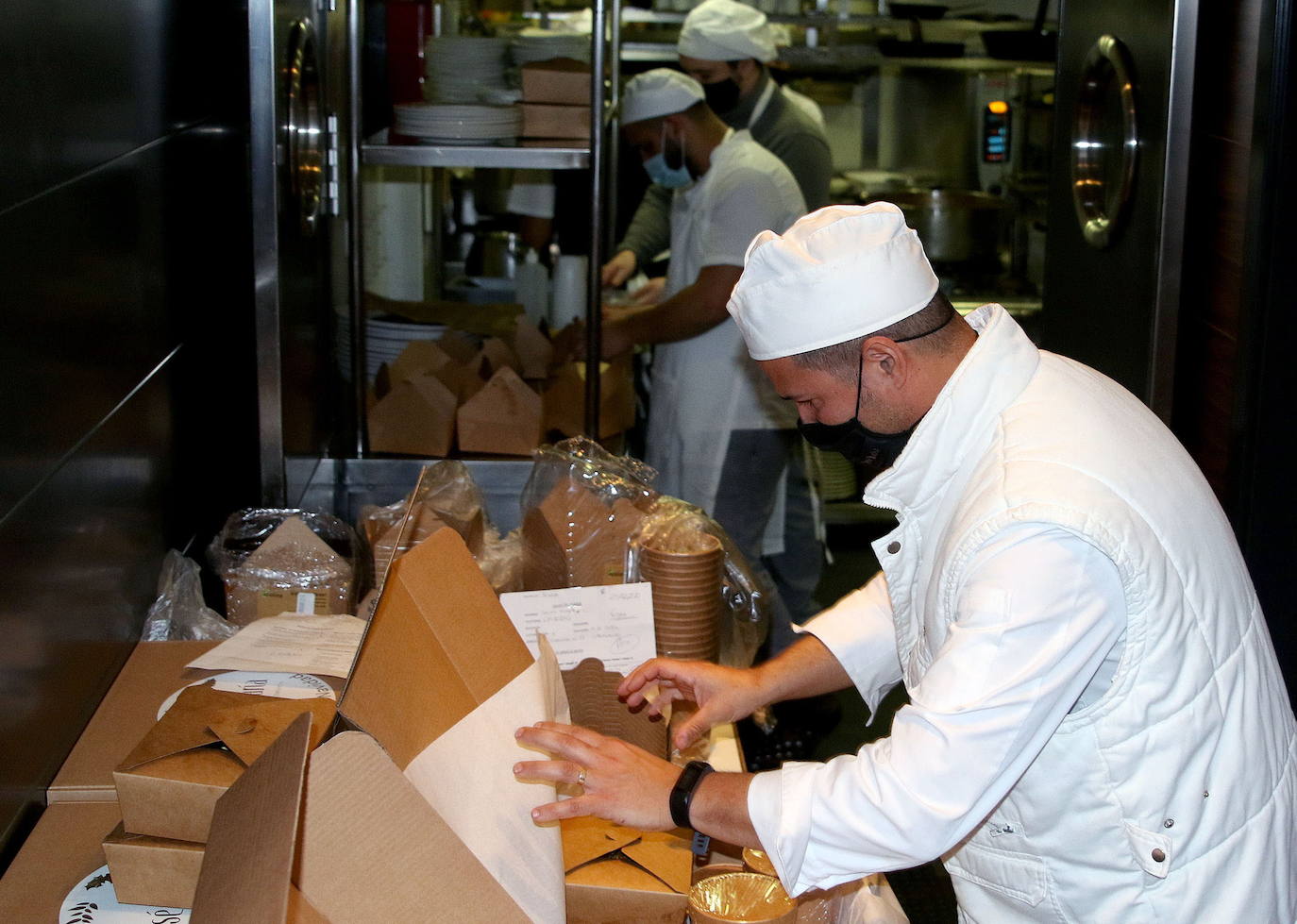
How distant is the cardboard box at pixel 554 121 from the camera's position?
3088mm

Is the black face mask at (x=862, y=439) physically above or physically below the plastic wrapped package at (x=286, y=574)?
above

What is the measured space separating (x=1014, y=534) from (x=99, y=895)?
40.3 inches

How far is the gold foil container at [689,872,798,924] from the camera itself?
1.51 m

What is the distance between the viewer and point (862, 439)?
1596 millimetres

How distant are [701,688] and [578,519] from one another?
432mm

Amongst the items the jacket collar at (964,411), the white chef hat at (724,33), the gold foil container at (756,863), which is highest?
the white chef hat at (724,33)

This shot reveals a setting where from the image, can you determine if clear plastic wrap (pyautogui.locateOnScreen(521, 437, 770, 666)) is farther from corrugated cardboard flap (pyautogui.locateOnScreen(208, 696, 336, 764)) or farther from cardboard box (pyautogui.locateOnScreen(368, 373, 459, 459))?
cardboard box (pyautogui.locateOnScreen(368, 373, 459, 459))

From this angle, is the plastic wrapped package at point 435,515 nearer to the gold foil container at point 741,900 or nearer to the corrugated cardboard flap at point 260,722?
the corrugated cardboard flap at point 260,722

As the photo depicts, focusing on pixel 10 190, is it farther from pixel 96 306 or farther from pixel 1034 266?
pixel 1034 266

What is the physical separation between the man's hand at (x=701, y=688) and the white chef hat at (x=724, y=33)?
→ 102 inches

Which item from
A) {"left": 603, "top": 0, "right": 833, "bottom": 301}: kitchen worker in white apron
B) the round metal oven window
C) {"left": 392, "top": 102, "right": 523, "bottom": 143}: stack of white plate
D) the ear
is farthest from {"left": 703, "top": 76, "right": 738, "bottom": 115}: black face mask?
the ear

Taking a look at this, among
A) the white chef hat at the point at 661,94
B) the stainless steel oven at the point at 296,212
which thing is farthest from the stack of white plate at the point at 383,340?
the white chef hat at the point at 661,94

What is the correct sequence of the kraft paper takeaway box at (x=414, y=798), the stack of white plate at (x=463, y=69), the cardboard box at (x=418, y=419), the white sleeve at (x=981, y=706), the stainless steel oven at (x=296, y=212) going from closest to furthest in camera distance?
the kraft paper takeaway box at (x=414, y=798), the white sleeve at (x=981, y=706), the stainless steel oven at (x=296, y=212), the cardboard box at (x=418, y=419), the stack of white plate at (x=463, y=69)

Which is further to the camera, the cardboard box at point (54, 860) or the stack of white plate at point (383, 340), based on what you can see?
the stack of white plate at point (383, 340)
